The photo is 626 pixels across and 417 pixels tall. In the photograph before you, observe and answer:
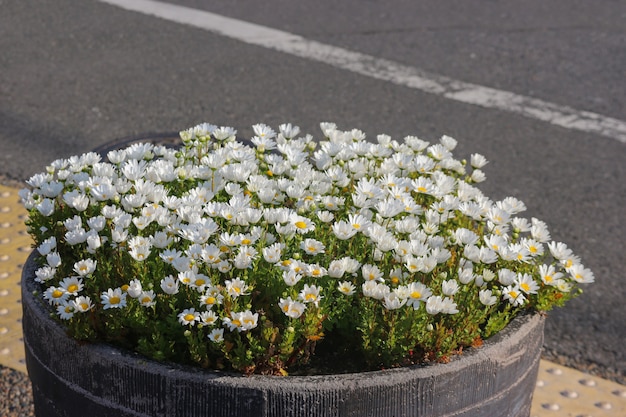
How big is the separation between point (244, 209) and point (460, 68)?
4659mm

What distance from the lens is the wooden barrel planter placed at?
1886 millimetres

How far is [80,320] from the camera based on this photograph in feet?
6.73

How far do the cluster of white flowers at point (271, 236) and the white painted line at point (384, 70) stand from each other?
348 centimetres

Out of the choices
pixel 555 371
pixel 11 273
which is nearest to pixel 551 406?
pixel 555 371

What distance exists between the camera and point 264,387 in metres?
1.88

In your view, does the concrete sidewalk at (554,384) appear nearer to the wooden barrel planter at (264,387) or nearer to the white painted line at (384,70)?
the wooden barrel planter at (264,387)

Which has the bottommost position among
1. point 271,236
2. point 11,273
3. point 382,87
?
point 11,273

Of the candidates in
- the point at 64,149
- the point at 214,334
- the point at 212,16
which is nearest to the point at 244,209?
the point at 214,334

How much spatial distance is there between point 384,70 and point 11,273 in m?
3.39

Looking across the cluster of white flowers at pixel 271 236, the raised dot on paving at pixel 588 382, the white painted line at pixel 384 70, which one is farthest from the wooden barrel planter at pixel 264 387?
the white painted line at pixel 384 70

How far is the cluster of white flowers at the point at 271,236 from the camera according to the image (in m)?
2.04

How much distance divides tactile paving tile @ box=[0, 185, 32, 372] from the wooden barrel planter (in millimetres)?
1421

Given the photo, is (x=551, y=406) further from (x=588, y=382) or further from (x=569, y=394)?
(x=588, y=382)

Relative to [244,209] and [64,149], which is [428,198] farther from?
[64,149]
